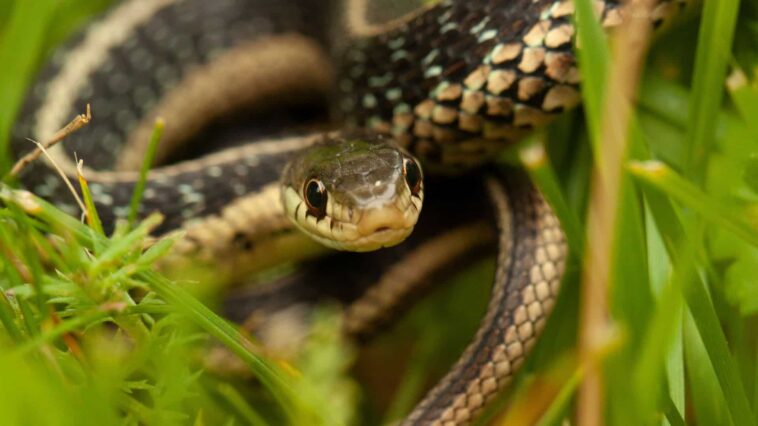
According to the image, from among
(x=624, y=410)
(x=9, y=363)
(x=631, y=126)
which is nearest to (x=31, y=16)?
(x=9, y=363)

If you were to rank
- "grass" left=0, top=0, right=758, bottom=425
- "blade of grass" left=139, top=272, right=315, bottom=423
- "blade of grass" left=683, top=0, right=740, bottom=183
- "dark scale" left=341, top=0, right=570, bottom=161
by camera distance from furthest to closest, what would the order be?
"dark scale" left=341, top=0, right=570, bottom=161
"blade of grass" left=683, top=0, right=740, bottom=183
"blade of grass" left=139, top=272, right=315, bottom=423
"grass" left=0, top=0, right=758, bottom=425

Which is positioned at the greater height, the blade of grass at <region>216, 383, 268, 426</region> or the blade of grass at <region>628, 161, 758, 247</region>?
the blade of grass at <region>628, 161, 758, 247</region>

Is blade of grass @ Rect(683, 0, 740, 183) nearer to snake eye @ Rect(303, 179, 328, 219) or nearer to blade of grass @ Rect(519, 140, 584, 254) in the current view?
blade of grass @ Rect(519, 140, 584, 254)

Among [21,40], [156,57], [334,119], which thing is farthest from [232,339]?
[156,57]

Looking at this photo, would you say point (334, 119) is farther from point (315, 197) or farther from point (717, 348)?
point (717, 348)

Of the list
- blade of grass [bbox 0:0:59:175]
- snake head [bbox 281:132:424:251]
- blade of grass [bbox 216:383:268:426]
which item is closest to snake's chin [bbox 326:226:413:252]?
snake head [bbox 281:132:424:251]

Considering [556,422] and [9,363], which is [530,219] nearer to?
[556,422]
